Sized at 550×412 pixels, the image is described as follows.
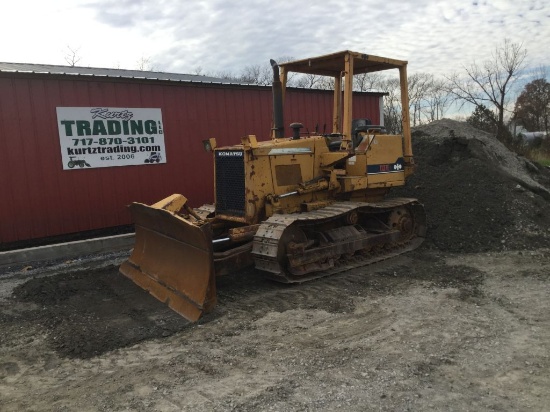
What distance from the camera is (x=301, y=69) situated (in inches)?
311

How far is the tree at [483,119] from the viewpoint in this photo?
24.4 meters

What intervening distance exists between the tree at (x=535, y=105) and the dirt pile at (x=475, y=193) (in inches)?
1173

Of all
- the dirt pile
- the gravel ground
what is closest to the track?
the gravel ground

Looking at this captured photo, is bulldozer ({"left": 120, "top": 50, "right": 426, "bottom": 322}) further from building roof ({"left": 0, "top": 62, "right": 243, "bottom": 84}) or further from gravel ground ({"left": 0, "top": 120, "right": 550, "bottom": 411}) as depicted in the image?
building roof ({"left": 0, "top": 62, "right": 243, "bottom": 84})

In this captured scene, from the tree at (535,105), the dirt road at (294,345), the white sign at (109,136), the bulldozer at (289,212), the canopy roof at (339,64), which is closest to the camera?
the dirt road at (294,345)

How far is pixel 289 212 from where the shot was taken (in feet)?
22.1

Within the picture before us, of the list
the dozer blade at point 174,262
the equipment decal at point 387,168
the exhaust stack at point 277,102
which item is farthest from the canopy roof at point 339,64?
the dozer blade at point 174,262

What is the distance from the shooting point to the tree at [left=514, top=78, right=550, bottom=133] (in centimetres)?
3694

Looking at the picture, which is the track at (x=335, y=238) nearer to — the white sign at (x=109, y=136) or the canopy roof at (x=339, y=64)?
the canopy roof at (x=339, y=64)

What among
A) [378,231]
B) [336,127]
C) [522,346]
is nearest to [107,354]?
[522,346]

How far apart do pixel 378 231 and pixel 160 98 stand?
5.50 m

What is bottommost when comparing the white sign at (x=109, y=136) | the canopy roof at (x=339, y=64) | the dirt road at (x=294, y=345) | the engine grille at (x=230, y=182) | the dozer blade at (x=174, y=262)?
the dirt road at (x=294, y=345)

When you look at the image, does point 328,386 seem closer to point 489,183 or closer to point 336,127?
point 336,127

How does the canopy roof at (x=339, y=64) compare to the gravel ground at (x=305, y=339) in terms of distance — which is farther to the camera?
the canopy roof at (x=339, y=64)
